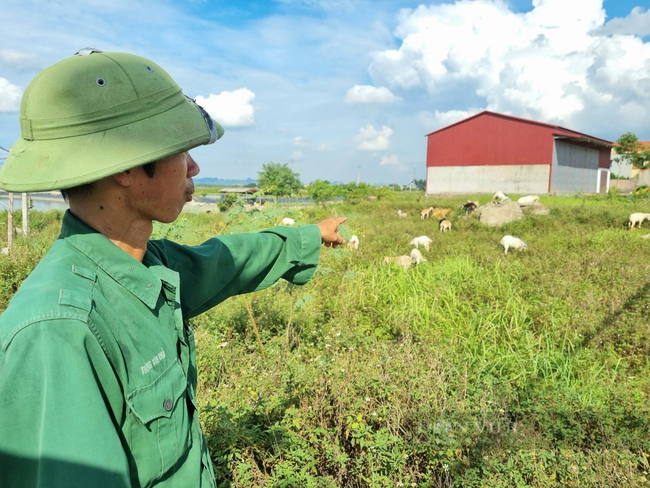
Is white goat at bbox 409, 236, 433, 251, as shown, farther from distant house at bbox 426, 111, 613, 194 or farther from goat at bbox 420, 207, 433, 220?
distant house at bbox 426, 111, 613, 194

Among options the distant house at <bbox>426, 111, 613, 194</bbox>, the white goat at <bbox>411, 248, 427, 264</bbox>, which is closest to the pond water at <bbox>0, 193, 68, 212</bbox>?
the white goat at <bbox>411, 248, 427, 264</bbox>

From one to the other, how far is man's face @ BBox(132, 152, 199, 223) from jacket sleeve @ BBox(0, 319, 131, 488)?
385 mm

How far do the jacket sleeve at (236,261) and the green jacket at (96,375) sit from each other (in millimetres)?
115

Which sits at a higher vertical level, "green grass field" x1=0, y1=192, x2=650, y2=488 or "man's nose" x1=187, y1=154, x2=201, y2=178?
"man's nose" x1=187, y1=154, x2=201, y2=178

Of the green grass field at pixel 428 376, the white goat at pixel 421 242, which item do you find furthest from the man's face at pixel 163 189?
the white goat at pixel 421 242

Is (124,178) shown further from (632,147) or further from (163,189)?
(632,147)

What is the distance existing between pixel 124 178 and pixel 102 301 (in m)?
0.28

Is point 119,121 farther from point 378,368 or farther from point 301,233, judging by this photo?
point 378,368

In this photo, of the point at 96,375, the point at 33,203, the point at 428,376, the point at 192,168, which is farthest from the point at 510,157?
the point at 96,375

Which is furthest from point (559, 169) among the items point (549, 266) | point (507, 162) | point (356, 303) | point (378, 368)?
point (378, 368)

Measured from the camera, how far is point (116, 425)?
0.84 meters

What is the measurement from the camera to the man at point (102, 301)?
692 millimetres

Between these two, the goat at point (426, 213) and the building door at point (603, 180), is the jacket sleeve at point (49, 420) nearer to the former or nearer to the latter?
the goat at point (426, 213)

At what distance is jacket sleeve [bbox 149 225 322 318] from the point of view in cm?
145
